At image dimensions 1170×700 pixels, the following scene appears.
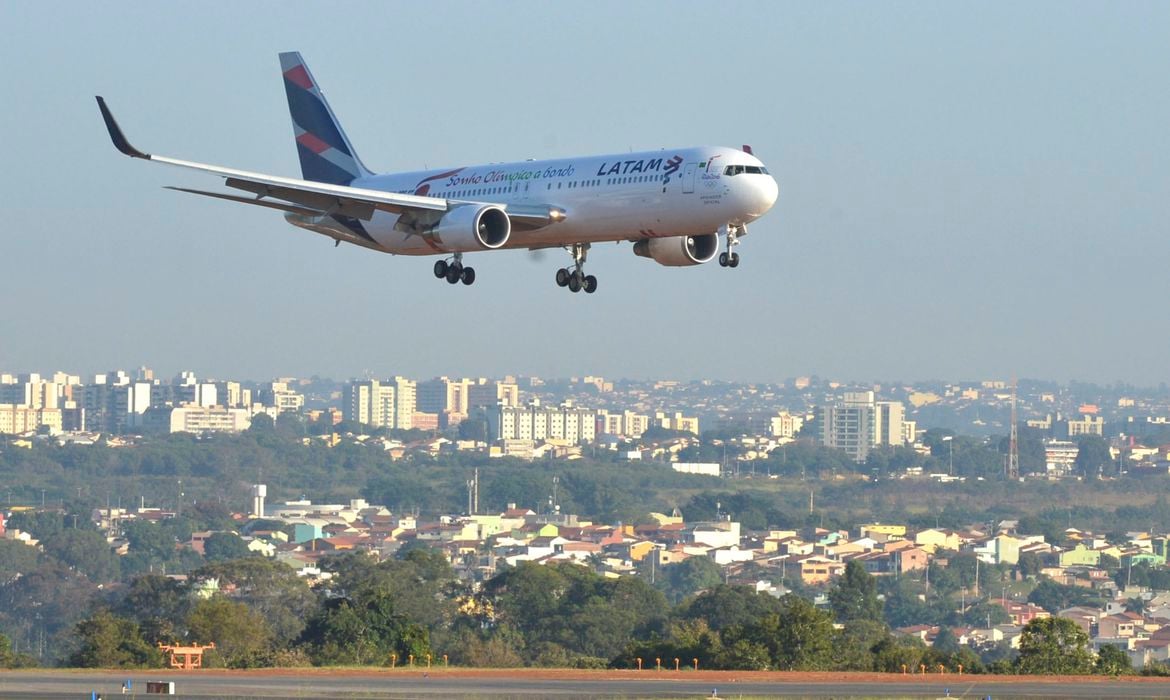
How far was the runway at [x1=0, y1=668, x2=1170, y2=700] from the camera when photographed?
54.2m

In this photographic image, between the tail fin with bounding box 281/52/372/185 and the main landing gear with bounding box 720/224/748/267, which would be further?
the tail fin with bounding box 281/52/372/185

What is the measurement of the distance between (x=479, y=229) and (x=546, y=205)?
→ 229cm

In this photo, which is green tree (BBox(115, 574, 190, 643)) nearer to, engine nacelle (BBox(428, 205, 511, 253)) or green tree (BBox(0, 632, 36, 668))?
green tree (BBox(0, 632, 36, 668))

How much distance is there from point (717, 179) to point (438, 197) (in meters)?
13.3

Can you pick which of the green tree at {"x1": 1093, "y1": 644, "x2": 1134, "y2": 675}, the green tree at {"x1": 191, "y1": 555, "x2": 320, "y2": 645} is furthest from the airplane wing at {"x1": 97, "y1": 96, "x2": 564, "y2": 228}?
the green tree at {"x1": 191, "y1": 555, "x2": 320, "y2": 645}

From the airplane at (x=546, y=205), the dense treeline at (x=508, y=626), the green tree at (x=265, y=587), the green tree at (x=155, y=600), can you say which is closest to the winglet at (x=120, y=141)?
the airplane at (x=546, y=205)

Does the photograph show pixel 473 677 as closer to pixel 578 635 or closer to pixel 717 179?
pixel 717 179

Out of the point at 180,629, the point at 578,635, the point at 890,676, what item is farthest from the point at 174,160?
the point at 578,635

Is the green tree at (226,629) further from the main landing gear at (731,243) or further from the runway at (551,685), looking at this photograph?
the main landing gear at (731,243)

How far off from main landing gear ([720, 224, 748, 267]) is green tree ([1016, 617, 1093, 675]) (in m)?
17.8

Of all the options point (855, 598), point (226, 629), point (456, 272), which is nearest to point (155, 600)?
point (226, 629)

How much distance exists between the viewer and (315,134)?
8381 centimetres

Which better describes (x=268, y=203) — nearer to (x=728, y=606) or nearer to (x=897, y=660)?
(x=897, y=660)

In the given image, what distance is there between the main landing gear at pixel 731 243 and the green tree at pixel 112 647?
23.4 meters
